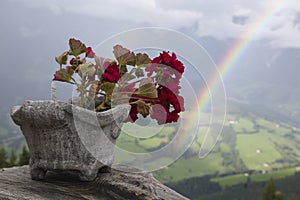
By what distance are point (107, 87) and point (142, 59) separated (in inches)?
20.5

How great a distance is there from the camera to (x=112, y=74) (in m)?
3.77

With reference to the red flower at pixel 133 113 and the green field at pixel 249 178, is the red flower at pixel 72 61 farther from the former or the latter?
the green field at pixel 249 178

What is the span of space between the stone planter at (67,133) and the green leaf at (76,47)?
791 mm

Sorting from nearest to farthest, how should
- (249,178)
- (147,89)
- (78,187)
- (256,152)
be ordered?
(147,89) → (78,187) → (249,178) → (256,152)

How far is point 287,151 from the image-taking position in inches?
7781

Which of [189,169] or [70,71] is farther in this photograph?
[189,169]

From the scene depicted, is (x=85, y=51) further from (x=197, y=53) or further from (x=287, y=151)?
(x=287, y=151)

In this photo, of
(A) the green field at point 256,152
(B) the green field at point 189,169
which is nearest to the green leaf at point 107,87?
(B) the green field at point 189,169

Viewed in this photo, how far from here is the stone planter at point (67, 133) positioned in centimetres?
332

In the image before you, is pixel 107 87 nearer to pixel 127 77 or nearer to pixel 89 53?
pixel 127 77

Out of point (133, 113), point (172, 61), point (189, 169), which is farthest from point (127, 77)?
point (189, 169)

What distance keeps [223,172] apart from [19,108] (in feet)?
548

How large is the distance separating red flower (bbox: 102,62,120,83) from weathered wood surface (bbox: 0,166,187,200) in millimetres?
1104

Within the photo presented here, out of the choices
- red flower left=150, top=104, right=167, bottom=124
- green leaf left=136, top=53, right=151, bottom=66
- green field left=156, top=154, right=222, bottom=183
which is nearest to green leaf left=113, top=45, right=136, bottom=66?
green leaf left=136, top=53, right=151, bottom=66
